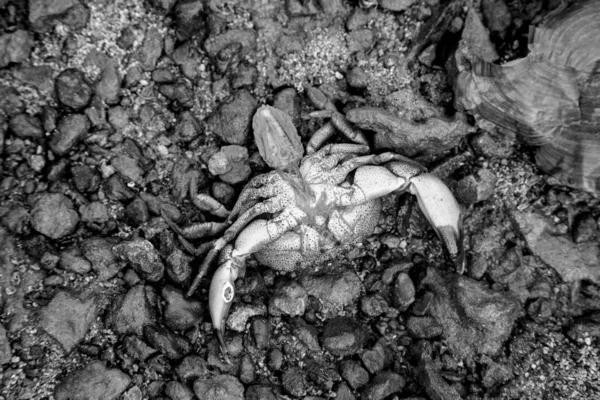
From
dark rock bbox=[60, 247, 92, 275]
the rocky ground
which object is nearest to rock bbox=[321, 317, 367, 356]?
the rocky ground

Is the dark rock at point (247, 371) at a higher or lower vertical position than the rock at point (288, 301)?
lower

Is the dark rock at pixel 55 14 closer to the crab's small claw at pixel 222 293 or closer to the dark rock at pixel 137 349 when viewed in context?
the crab's small claw at pixel 222 293

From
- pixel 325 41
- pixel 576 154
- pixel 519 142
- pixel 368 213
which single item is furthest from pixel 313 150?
pixel 576 154

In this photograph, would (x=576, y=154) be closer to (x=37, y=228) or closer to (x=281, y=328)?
(x=281, y=328)

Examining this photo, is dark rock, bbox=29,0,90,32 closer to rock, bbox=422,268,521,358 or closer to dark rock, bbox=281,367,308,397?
dark rock, bbox=281,367,308,397

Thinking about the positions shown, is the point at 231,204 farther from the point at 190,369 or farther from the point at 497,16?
the point at 497,16

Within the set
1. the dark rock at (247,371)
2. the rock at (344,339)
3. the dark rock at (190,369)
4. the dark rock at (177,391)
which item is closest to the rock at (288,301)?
the rock at (344,339)

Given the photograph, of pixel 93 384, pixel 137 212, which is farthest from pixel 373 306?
pixel 93 384
